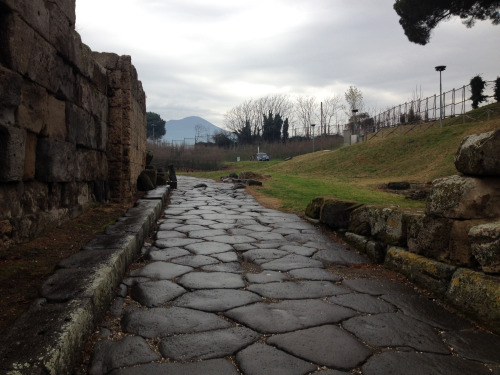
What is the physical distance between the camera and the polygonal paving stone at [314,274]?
328cm

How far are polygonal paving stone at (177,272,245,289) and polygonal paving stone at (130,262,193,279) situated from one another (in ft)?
0.42

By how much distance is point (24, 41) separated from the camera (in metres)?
3.23

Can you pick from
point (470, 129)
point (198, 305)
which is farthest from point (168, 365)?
point (470, 129)

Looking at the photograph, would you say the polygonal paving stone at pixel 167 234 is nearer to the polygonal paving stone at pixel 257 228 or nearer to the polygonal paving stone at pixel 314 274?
the polygonal paving stone at pixel 257 228

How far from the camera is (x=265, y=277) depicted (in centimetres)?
327

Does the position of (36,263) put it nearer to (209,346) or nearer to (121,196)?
(209,346)

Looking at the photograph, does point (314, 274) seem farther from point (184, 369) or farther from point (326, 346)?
point (184, 369)

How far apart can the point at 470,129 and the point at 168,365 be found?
876 inches

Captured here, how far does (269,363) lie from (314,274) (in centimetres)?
166

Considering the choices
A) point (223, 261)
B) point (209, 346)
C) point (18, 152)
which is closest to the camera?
point (209, 346)

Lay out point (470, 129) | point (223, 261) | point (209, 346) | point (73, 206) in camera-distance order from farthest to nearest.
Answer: point (470, 129)
point (73, 206)
point (223, 261)
point (209, 346)

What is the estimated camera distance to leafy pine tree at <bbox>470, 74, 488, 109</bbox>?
27531 millimetres

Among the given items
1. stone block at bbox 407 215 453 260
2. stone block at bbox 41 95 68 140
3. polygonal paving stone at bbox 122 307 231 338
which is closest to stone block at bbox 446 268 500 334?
stone block at bbox 407 215 453 260

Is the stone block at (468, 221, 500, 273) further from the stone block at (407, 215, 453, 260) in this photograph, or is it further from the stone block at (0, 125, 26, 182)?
the stone block at (0, 125, 26, 182)
